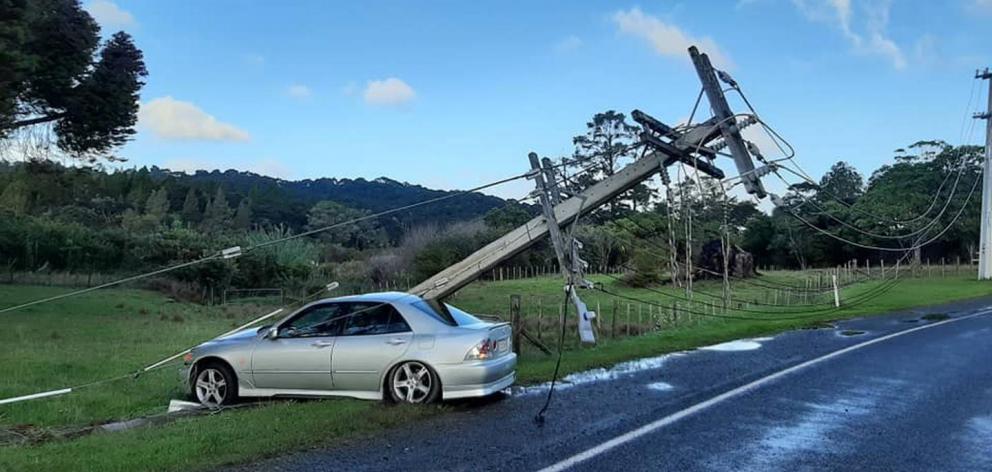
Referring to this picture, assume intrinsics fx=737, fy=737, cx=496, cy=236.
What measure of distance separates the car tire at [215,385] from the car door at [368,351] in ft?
4.74

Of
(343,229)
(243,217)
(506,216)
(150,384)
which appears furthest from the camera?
(243,217)

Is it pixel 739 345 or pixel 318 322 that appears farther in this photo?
pixel 739 345

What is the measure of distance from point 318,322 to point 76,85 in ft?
Result: 58.3

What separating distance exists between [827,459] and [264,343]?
6.34 metres

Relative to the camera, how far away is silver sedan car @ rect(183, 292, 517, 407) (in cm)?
843

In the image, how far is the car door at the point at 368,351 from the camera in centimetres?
857

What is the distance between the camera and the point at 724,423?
24.3ft

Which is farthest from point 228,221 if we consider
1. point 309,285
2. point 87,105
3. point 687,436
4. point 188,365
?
point 687,436

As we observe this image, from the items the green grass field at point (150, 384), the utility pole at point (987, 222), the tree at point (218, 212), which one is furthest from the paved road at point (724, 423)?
the tree at point (218, 212)

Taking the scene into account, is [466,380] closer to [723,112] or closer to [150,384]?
[150,384]

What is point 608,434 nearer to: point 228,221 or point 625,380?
point 625,380

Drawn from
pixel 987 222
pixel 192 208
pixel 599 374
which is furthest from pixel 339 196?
pixel 599 374

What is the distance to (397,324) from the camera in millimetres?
8859

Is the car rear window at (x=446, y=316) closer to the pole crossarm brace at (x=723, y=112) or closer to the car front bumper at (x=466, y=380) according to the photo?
the car front bumper at (x=466, y=380)
